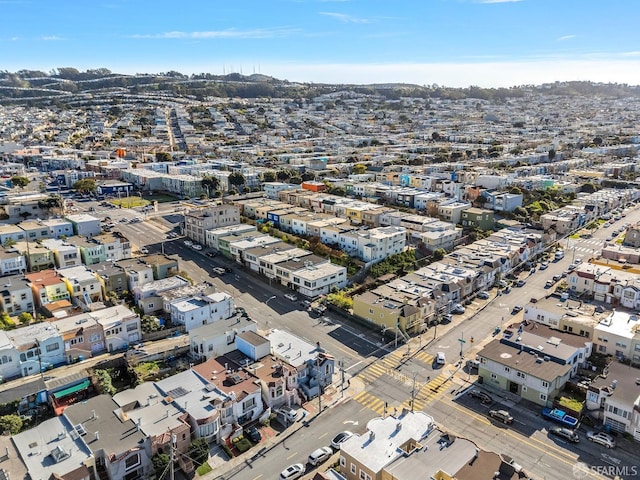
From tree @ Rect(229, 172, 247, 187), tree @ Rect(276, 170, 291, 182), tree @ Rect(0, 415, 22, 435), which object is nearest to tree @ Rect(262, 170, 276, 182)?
tree @ Rect(276, 170, 291, 182)

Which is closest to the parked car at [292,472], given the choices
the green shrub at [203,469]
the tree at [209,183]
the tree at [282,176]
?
the green shrub at [203,469]

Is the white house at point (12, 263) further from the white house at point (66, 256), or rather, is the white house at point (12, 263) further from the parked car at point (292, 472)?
the parked car at point (292, 472)

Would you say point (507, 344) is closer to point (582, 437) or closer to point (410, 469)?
point (582, 437)

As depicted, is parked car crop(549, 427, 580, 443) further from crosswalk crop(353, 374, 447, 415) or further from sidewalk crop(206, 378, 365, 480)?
sidewalk crop(206, 378, 365, 480)

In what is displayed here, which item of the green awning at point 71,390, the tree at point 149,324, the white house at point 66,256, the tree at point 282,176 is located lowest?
the green awning at point 71,390

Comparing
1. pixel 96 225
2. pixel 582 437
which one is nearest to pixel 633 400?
pixel 582 437

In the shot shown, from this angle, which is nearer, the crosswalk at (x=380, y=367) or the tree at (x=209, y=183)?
the crosswalk at (x=380, y=367)

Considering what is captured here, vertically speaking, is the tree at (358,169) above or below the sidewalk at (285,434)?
above

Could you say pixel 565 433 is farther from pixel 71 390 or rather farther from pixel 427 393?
pixel 71 390
